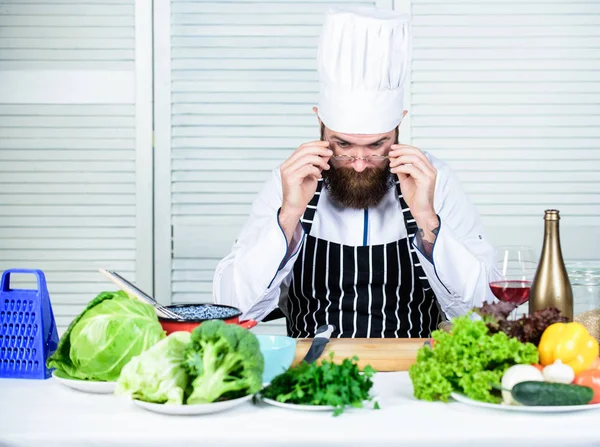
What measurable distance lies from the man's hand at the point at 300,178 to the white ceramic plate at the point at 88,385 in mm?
992

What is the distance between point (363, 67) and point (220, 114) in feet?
4.34

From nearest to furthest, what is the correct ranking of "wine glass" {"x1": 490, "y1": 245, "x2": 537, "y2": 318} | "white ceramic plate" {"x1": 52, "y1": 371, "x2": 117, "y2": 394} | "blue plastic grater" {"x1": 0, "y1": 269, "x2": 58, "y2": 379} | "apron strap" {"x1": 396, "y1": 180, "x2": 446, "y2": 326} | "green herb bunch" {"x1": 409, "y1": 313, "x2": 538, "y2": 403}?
"green herb bunch" {"x1": 409, "y1": 313, "x2": 538, "y2": 403} → "white ceramic plate" {"x1": 52, "y1": 371, "x2": 117, "y2": 394} → "blue plastic grater" {"x1": 0, "y1": 269, "x2": 58, "y2": 379} → "wine glass" {"x1": 490, "y1": 245, "x2": 537, "y2": 318} → "apron strap" {"x1": 396, "y1": 180, "x2": 446, "y2": 326}

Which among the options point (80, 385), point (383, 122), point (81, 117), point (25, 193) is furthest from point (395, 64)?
point (25, 193)

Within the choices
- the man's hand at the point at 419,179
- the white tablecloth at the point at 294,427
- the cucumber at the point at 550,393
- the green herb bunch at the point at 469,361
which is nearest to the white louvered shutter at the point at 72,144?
the man's hand at the point at 419,179

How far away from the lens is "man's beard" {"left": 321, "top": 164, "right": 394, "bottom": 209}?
2510mm

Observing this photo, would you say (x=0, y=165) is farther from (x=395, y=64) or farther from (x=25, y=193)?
(x=395, y=64)

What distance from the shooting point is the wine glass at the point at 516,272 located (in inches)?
68.0

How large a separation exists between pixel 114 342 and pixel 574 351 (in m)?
0.83

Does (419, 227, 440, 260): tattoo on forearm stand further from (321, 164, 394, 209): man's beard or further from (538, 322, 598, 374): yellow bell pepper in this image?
(538, 322, 598, 374): yellow bell pepper

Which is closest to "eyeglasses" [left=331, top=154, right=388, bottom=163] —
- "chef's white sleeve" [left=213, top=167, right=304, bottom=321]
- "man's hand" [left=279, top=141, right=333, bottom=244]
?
"man's hand" [left=279, top=141, right=333, bottom=244]

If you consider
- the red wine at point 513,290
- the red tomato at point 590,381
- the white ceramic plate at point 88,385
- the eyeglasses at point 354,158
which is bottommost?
the white ceramic plate at point 88,385

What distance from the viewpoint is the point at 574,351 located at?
1.38 m

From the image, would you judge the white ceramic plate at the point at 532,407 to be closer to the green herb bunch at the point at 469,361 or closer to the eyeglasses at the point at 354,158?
the green herb bunch at the point at 469,361

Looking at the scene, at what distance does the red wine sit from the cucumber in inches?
16.0
